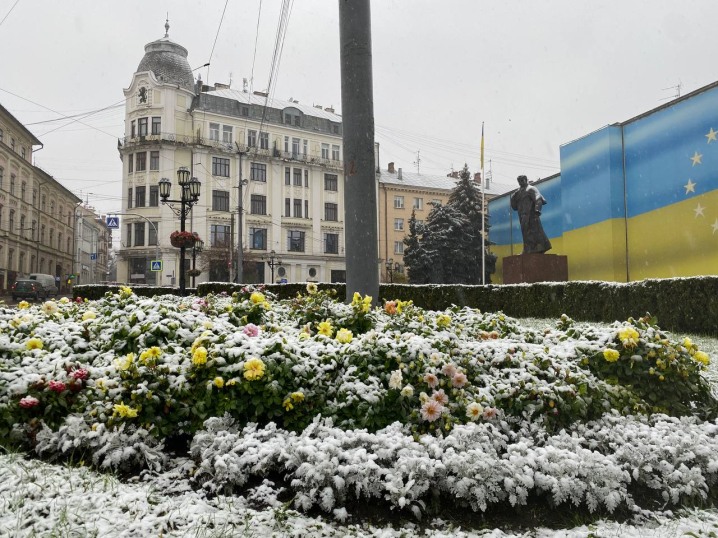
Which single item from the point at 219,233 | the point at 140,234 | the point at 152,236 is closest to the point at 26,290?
the point at 152,236

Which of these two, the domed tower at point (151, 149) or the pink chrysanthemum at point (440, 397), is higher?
the domed tower at point (151, 149)

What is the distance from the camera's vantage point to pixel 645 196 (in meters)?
16.6

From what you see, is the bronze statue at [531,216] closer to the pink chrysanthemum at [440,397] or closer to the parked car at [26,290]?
the pink chrysanthemum at [440,397]

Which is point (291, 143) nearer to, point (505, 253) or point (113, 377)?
point (505, 253)

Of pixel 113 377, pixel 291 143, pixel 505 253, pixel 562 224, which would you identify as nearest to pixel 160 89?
pixel 291 143

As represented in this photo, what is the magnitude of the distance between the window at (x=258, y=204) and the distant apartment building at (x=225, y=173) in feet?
0.31

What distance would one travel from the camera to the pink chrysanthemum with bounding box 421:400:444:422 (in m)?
2.93

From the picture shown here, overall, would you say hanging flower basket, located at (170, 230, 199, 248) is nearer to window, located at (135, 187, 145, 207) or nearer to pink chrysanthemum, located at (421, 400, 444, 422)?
pink chrysanthemum, located at (421, 400, 444, 422)

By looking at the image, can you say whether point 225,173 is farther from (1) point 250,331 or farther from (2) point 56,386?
(2) point 56,386

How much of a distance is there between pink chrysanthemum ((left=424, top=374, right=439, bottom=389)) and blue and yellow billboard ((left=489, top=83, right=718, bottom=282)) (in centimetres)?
1450

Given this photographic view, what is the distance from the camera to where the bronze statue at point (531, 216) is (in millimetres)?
17250

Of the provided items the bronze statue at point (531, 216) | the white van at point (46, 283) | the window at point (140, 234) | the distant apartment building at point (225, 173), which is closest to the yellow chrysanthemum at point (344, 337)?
the bronze statue at point (531, 216)

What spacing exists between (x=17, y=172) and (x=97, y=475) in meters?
45.3

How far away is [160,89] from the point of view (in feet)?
138
